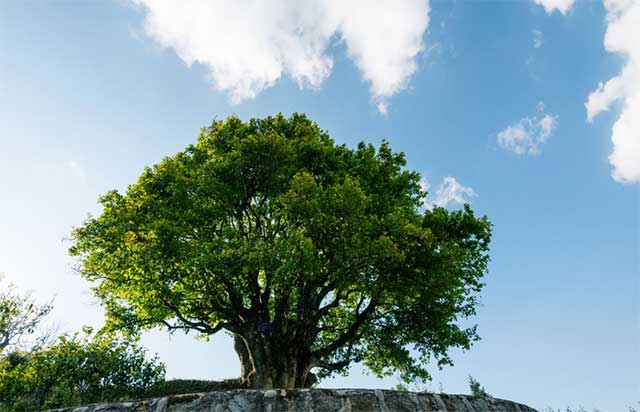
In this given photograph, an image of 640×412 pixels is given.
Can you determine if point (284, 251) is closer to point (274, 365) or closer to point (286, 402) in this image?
point (274, 365)

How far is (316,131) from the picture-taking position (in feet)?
70.7

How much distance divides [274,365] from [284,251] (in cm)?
630

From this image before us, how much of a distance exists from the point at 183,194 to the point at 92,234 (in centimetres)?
480

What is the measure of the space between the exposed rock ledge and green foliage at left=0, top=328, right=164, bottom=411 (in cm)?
1093

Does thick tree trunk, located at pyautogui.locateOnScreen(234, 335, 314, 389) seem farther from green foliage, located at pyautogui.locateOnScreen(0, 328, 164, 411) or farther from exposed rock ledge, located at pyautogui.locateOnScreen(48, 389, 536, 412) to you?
exposed rock ledge, located at pyautogui.locateOnScreen(48, 389, 536, 412)

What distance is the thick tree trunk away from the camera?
16.6 m

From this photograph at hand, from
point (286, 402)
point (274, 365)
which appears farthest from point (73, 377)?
point (286, 402)

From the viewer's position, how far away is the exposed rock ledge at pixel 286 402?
5.33 m

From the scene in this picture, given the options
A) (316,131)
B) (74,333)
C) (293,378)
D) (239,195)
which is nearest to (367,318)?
(293,378)

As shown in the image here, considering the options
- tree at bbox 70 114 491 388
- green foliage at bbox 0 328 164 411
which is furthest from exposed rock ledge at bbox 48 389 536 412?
green foliage at bbox 0 328 164 411

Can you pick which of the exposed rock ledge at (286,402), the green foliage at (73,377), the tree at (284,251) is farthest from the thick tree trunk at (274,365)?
the exposed rock ledge at (286,402)

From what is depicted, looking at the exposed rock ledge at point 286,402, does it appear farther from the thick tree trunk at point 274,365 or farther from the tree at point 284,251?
the thick tree trunk at point 274,365

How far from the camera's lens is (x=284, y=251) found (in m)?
14.2

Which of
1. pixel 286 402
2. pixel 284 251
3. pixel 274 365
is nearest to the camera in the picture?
pixel 286 402
